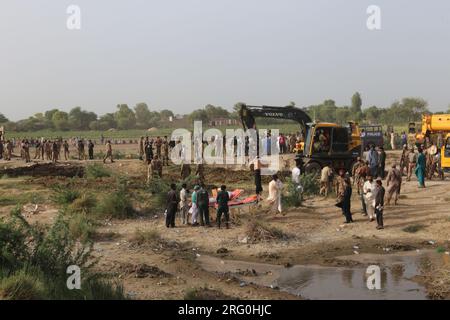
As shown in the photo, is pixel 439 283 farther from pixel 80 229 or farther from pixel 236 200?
pixel 236 200

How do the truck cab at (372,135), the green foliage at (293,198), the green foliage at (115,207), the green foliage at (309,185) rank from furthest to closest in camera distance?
the truck cab at (372,135) < the green foliage at (309,185) < the green foliage at (293,198) < the green foliage at (115,207)

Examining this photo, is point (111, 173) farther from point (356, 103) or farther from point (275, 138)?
point (356, 103)

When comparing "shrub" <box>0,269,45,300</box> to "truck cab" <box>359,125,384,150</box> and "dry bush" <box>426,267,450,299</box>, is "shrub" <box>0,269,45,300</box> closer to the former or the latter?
"dry bush" <box>426,267,450,299</box>

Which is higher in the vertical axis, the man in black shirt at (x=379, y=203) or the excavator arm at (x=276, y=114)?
the excavator arm at (x=276, y=114)

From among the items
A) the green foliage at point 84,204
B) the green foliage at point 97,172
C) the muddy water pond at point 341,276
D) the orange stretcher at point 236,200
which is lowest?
the muddy water pond at point 341,276

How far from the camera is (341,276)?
11070 mm

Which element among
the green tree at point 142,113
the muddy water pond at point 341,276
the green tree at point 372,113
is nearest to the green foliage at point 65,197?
the muddy water pond at point 341,276

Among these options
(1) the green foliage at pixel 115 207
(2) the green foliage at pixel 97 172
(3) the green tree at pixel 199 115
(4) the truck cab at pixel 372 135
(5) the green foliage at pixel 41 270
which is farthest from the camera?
(3) the green tree at pixel 199 115

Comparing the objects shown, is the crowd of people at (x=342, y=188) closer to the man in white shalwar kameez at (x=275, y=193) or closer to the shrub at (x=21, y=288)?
the man in white shalwar kameez at (x=275, y=193)

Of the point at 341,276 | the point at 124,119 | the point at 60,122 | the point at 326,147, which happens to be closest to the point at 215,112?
the point at 124,119

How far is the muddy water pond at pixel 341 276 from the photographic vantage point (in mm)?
9945

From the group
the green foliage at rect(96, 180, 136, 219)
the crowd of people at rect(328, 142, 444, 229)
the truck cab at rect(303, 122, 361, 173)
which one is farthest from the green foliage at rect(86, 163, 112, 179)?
the crowd of people at rect(328, 142, 444, 229)

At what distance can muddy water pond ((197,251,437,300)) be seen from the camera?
9.95 meters
